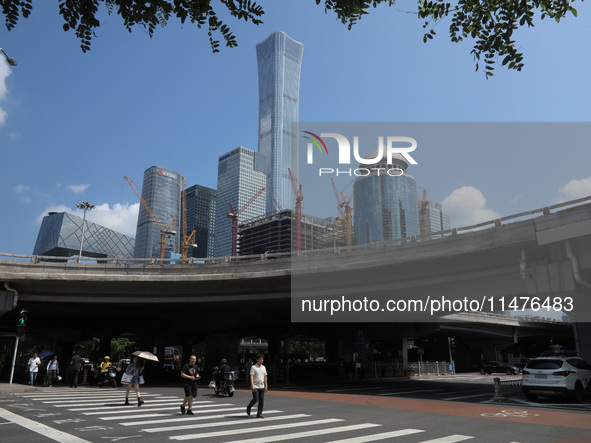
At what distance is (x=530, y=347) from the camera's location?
341ft

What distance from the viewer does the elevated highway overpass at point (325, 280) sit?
20578mm

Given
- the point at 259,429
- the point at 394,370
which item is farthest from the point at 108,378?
the point at 394,370

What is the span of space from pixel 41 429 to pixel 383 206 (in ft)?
578

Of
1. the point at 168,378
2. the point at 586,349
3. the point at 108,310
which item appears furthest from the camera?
the point at 108,310

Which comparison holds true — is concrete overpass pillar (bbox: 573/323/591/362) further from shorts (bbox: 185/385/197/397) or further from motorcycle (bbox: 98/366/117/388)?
motorcycle (bbox: 98/366/117/388)

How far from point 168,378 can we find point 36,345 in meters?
99.6

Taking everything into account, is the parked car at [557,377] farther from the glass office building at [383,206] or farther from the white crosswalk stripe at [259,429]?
the glass office building at [383,206]

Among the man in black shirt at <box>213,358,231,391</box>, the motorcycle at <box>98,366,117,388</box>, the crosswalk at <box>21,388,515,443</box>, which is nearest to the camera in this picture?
the crosswalk at <box>21,388,515,443</box>

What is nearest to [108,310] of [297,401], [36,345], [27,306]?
[27,306]

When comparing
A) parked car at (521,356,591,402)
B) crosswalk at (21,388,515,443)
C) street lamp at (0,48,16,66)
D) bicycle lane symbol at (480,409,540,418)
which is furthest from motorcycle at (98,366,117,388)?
parked car at (521,356,591,402)

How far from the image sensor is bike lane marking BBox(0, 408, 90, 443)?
9148mm

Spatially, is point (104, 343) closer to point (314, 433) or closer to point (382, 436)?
point (314, 433)

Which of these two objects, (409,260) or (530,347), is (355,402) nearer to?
(409,260)

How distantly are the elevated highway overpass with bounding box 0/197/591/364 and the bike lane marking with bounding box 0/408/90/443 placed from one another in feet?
51.7
